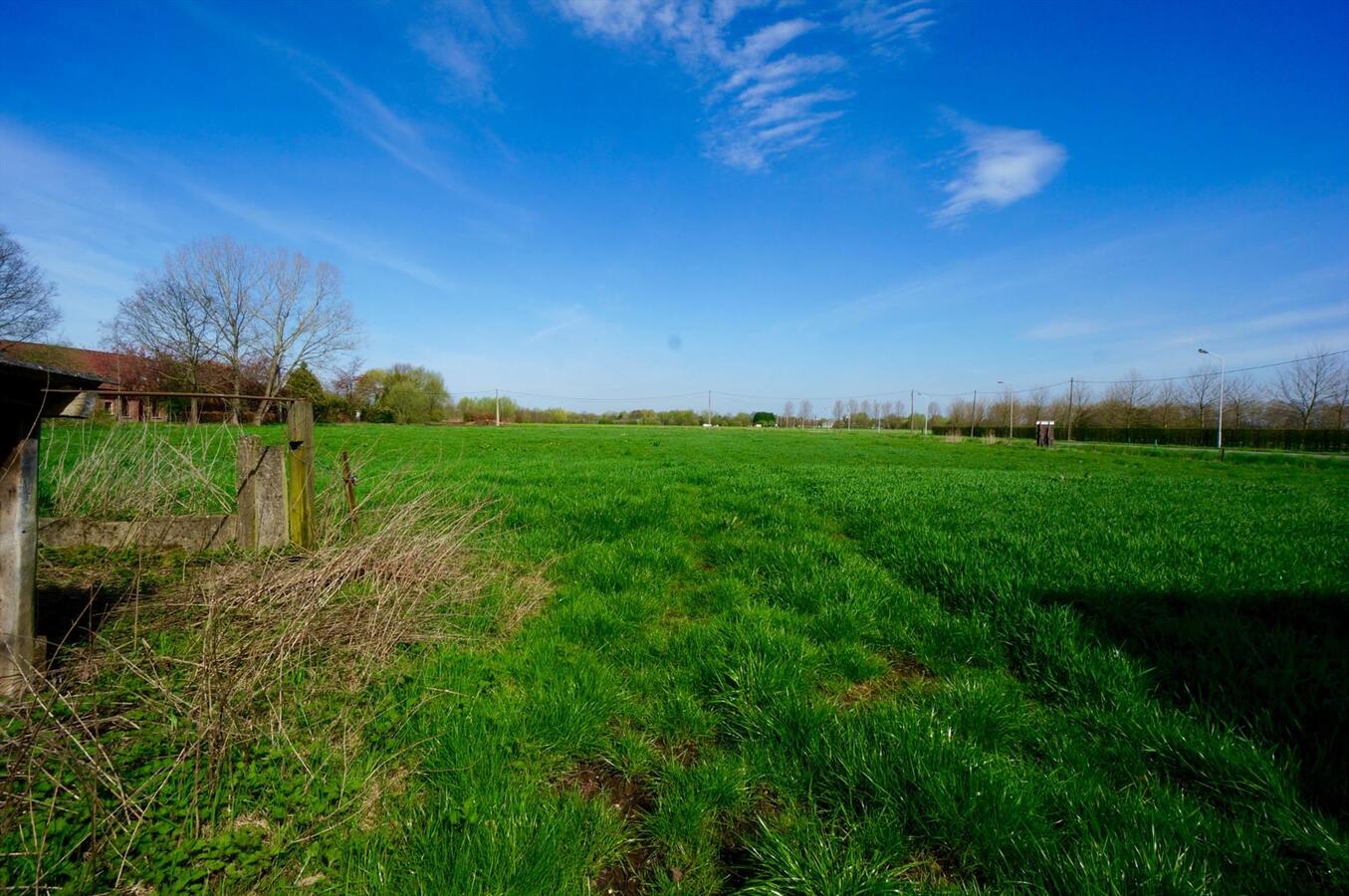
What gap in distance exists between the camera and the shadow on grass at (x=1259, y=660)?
7.65 ft

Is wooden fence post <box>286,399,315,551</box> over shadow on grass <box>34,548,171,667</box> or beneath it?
over

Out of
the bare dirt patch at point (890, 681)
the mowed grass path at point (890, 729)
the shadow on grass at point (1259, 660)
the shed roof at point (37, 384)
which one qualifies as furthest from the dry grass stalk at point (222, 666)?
the shadow on grass at point (1259, 660)

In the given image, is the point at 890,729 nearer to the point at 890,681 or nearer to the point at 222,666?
the point at 890,681

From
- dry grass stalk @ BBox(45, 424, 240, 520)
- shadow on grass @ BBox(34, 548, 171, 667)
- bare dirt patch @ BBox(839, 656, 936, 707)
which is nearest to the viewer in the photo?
bare dirt patch @ BBox(839, 656, 936, 707)

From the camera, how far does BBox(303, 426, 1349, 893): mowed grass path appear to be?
1.86 metres

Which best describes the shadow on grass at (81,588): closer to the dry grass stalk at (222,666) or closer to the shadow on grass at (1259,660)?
the dry grass stalk at (222,666)

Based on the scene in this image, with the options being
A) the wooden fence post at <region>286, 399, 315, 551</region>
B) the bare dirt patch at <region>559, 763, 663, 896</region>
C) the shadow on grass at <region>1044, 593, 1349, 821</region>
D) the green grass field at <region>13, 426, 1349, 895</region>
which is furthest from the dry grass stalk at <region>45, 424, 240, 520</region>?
the shadow on grass at <region>1044, 593, 1349, 821</region>

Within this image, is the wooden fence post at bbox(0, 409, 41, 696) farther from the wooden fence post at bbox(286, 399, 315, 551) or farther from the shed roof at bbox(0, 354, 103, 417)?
the wooden fence post at bbox(286, 399, 315, 551)

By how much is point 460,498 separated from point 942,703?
268 inches

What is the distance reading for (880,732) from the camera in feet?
8.14

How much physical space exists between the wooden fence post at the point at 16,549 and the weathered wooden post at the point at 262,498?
1.92m

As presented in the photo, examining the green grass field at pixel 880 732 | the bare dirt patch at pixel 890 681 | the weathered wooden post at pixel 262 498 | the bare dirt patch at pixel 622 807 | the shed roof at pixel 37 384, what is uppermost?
the shed roof at pixel 37 384

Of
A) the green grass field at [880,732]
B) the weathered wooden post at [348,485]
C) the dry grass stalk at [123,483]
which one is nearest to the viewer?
the green grass field at [880,732]

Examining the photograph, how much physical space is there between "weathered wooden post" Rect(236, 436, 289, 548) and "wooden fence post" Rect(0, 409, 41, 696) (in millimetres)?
1925
